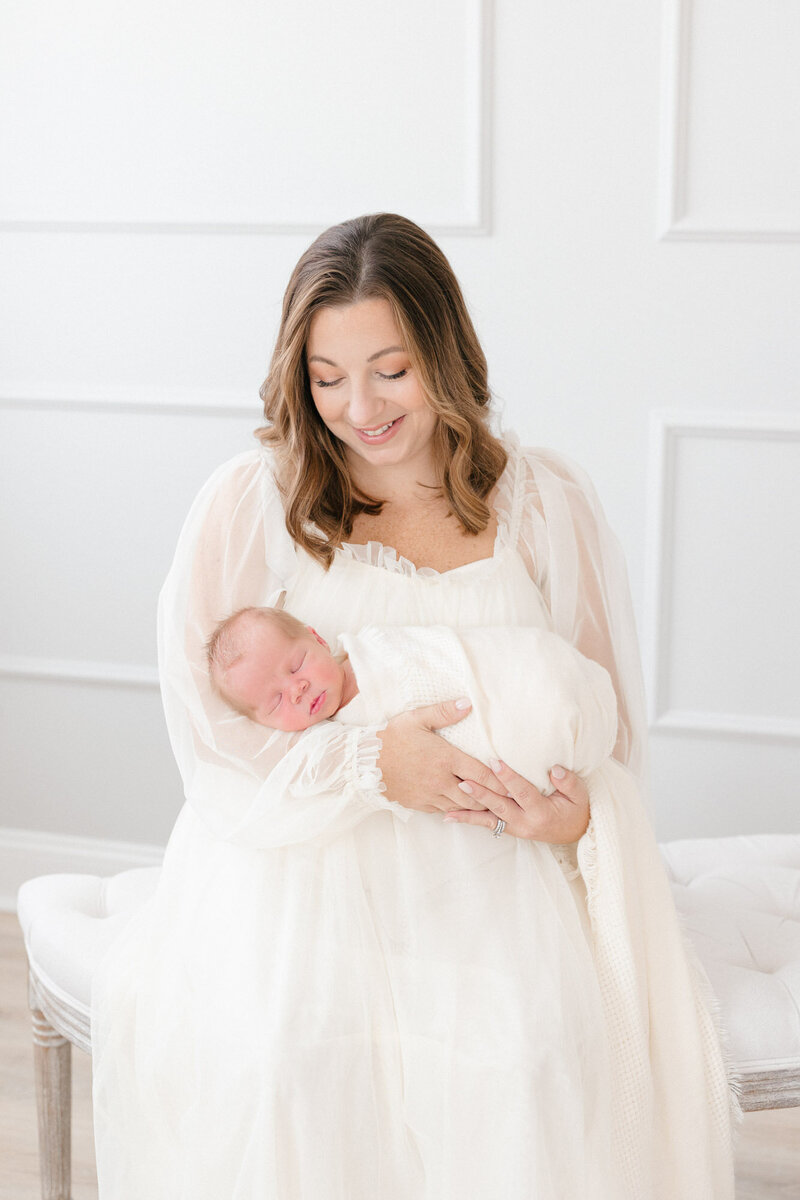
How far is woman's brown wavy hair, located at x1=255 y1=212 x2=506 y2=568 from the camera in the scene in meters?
1.54

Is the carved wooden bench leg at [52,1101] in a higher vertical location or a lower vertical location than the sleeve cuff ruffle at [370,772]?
lower

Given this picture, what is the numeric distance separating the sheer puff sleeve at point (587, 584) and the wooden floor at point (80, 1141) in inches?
27.8

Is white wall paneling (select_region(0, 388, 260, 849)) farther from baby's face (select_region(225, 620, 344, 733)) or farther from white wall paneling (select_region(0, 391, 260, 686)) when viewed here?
baby's face (select_region(225, 620, 344, 733))

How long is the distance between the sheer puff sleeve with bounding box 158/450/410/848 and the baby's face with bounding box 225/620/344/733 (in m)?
0.03

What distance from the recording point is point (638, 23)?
2.14 metres

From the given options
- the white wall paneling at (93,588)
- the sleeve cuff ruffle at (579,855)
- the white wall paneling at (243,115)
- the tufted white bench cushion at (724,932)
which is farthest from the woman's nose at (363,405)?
the white wall paneling at (93,588)

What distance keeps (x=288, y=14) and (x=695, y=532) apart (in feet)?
4.21

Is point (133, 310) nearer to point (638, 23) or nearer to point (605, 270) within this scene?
point (605, 270)

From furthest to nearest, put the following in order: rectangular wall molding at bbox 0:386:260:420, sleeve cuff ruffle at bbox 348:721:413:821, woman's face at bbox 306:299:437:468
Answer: rectangular wall molding at bbox 0:386:260:420, woman's face at bbox 306:299:437:468, sleeve cuff ruffle at bbox 348:721:413:821

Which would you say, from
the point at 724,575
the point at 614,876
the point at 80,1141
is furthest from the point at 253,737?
the point at 724,575

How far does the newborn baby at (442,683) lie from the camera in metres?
1.42

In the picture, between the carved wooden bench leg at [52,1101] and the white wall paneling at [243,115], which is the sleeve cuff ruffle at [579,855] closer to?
the carved wooden bench leg at [52,1101]

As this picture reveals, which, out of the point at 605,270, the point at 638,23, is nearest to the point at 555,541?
the point at 605,270

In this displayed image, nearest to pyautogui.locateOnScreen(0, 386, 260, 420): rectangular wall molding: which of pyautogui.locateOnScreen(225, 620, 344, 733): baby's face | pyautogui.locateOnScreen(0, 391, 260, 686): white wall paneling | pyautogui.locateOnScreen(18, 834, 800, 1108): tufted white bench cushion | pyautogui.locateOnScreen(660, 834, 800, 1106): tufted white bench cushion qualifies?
pyautogui.locateOnScreen(0, 391, 260, 686): white wall paneling
